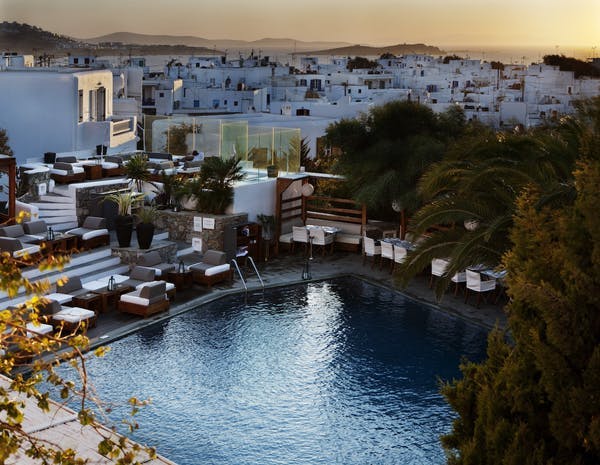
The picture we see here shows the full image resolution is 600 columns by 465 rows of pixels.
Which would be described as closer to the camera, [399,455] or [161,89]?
[399,455]

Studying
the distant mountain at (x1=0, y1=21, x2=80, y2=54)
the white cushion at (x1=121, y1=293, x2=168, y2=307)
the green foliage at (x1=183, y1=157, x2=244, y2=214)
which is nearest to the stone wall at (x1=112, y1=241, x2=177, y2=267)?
the green foliage at (x1=183, y1=157, x2=244, y2=214)

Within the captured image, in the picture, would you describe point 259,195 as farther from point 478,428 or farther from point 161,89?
point 161,89

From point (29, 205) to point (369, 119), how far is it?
330 inches

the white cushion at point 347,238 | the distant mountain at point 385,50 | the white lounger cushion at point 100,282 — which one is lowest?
the white lounger cushion at point 100,282

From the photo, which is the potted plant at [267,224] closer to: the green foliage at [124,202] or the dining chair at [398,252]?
the green foliage at [124,202]

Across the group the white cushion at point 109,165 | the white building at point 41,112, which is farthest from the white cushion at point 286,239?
the white building at point 41,112

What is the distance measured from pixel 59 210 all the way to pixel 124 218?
2550mm

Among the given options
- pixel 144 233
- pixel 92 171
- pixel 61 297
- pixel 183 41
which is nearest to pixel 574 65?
pixel 183 41

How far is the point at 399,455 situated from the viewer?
11.4m

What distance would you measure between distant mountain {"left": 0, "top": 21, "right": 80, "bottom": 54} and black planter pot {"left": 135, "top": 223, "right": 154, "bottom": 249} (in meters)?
55.2

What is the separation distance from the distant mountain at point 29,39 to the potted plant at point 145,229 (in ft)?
180

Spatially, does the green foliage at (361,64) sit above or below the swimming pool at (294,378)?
above

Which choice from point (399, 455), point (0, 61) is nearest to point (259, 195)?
point (399, 455)

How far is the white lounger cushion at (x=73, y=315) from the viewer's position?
584 inches
